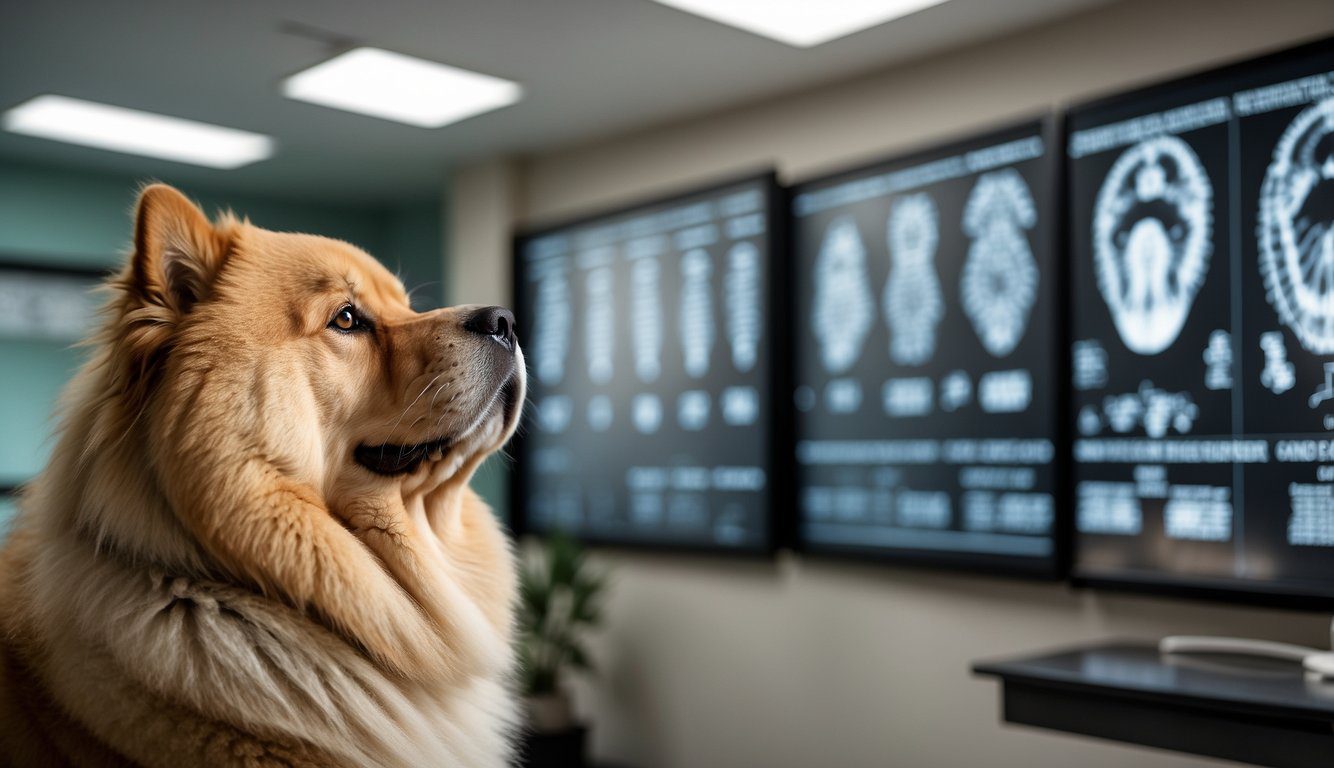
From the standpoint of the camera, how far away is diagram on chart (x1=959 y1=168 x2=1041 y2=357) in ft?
10.7

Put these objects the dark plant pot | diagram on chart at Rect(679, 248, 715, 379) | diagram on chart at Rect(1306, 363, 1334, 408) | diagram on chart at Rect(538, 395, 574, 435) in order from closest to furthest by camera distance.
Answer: diagram on chart at Rect(1306, 363, 1334, 408) → diagram on chart at Rect(679, 248, 715, 379) → the dark plant pot → diagram on chart at Rect(538, 395, 574, 435)

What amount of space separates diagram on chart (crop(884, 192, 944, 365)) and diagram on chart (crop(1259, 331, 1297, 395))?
3.25 ft

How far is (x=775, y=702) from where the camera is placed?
4.09m

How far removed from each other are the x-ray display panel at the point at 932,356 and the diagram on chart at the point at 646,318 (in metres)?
0.68

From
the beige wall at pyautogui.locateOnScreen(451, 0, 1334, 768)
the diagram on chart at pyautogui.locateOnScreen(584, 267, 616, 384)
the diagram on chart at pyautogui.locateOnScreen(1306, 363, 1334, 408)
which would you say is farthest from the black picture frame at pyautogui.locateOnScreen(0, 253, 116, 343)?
the diagram on chart at pyautogui.locateOnScreen(1306, 363, 1334, 408)

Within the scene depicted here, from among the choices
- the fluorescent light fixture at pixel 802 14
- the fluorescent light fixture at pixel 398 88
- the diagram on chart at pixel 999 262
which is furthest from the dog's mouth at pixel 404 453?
the fluorescent light fixture at pixel 398 88

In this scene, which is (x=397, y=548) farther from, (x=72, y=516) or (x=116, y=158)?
(x=116, y=158)

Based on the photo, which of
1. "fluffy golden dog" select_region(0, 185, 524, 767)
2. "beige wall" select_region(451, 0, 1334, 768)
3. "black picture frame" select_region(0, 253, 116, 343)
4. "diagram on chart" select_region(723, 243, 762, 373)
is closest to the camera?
"fluffy golden dog" select_region(0, 185, 524, 767)

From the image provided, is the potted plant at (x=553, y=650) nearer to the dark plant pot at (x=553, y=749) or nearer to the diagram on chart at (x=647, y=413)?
the dark plant pot at (x=553, y=749)

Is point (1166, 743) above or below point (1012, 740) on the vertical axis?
above

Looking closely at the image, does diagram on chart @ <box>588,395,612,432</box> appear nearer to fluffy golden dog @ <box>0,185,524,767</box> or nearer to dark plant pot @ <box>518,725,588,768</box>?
dark plant pot @ <box>518,725,588,768</box>

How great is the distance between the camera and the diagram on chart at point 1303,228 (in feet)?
8.61

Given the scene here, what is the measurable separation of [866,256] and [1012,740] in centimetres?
164

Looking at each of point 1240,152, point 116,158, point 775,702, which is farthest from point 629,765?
point 116,158
